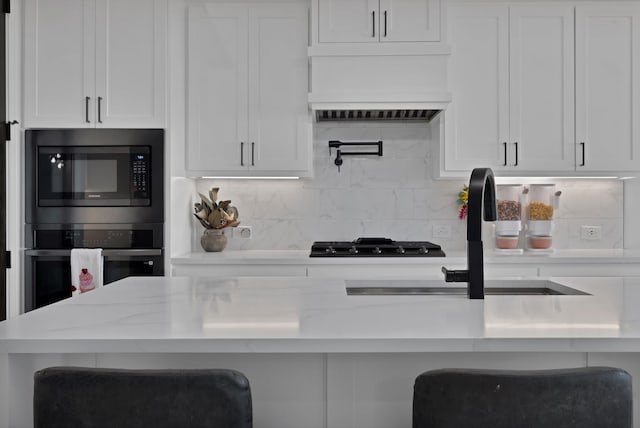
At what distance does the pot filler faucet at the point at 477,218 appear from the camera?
153cm

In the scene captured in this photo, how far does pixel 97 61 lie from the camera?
310cm

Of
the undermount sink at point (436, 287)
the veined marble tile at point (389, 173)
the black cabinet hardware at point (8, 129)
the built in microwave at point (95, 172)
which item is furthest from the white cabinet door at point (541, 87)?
the black cabinet hardware at point (8, 129)

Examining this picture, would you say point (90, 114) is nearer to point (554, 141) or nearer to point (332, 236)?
Result: point (332, 236)

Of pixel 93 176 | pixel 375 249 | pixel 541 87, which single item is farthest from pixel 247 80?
pixel 541 87

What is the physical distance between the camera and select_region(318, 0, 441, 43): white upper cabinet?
10.5ft

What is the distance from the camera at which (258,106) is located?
328 cm

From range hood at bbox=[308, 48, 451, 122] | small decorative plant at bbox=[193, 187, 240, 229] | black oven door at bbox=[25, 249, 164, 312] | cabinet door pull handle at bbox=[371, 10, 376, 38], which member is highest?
cabinet door pull handle at bbox=[371, 10, 376, 38]

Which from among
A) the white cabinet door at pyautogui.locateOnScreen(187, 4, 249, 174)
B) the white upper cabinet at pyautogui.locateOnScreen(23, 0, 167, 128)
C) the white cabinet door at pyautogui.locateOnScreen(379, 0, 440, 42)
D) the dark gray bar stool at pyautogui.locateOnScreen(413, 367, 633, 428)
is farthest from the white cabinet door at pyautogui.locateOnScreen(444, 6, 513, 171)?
the dark gray bar stool at pyautogui.locateOnScreen(413, 367, 633, 428)

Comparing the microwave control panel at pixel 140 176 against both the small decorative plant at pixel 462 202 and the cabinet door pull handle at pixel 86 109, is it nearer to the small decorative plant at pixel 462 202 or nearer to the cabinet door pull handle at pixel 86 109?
the cabinet door pull handle at pixel 86 109

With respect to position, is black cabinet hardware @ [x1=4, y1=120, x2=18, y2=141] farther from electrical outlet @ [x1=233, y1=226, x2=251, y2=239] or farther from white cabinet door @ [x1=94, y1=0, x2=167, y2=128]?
electrical outlet @ [x1=233, y1=226, x2=251, y2=239]

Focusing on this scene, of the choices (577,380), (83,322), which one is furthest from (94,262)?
(577,380)

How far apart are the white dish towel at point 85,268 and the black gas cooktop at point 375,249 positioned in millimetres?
1188

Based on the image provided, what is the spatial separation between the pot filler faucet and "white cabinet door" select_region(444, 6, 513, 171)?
5.68 feet

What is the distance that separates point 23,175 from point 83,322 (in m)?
2.23
